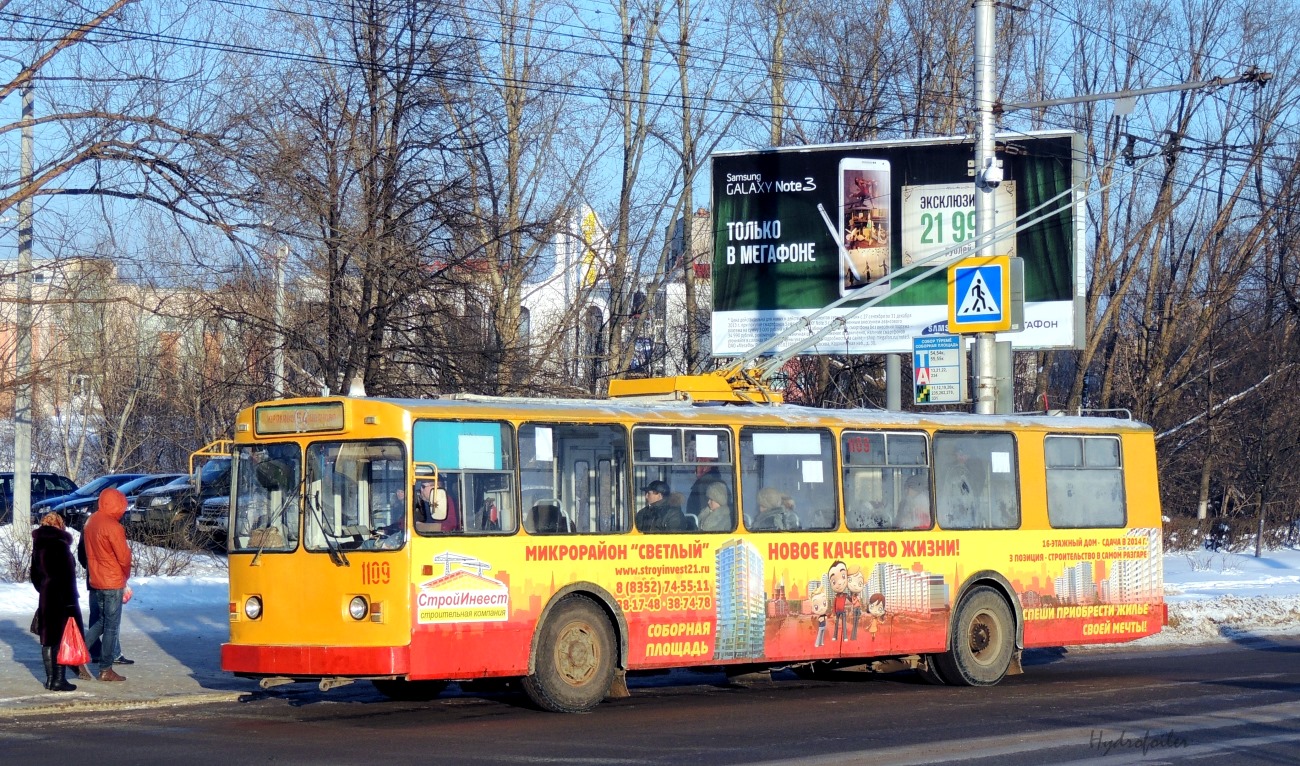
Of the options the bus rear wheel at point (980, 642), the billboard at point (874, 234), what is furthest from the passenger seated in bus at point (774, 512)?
the billboard at point (874, 234)

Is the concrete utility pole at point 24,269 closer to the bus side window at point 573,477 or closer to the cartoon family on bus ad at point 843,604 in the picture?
the bus side window at point 573,477

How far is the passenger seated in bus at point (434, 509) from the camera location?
37.0 feet

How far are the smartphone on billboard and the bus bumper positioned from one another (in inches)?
631

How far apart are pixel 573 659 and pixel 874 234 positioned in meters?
15.3

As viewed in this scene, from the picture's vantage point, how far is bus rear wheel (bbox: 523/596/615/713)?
1215 centimetres

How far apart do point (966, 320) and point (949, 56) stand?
17.6 metres

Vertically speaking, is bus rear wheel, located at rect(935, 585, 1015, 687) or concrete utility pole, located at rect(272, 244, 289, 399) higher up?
concrete utility pole, located at rect(272, 244, 289, 399)

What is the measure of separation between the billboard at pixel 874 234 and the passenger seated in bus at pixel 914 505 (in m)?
10.1

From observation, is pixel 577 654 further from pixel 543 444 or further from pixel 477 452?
pixel 477 452

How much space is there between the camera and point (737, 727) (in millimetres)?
11461

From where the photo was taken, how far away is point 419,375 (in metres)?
22.5

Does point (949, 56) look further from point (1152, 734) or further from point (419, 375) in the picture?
point (1152, 734)

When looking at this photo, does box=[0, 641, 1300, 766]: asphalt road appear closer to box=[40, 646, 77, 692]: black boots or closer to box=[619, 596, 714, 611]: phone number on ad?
box=[619, 596, 714, 611]: phone number on ad

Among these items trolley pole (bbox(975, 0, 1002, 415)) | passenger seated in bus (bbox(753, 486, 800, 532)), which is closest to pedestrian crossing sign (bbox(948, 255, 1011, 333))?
trolley pole (bbox(975, 0, 1002, 415))
